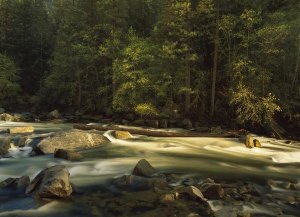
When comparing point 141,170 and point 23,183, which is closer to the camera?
point 23,183

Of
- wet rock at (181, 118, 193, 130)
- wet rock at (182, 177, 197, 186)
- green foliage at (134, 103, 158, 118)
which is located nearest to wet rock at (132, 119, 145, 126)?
green foliage at (134, 103, 158, 118)

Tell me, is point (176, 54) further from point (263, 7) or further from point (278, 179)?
point (278, 179)

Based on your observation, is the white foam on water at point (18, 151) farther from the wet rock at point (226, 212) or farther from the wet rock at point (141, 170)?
the wet rock at point (226, 212)

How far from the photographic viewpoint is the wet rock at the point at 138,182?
12.5 metres

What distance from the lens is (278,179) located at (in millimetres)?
14367

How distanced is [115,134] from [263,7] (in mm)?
16943

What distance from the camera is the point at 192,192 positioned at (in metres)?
11.4

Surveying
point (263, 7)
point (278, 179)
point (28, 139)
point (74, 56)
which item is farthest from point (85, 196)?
point (74, 56)

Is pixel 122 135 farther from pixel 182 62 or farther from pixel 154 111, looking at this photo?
pixel 182 62

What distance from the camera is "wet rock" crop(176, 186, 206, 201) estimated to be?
11188 millimetres

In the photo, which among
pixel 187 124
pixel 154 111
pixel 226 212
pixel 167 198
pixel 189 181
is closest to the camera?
pixel 226 212

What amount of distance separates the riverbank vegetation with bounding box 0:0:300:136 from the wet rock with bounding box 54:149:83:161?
13.5 meters

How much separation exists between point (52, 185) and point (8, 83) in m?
36.6

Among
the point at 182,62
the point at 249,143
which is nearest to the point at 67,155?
the point at 249,143
